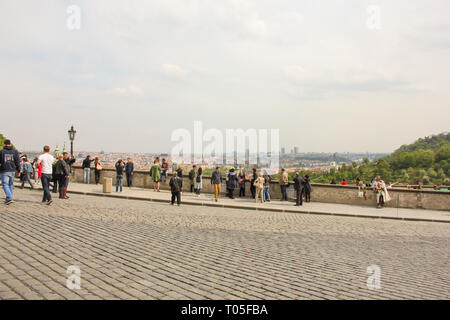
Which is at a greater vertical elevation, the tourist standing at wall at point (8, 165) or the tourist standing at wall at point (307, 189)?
the tourist standing at wall at point (8, 165)

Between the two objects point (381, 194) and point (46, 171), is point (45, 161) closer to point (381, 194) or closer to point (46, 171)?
point (46, 171)

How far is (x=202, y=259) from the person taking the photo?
658 cm

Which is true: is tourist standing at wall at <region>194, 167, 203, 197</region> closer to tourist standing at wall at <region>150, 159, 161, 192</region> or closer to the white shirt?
tourist standing at wall at <region>150, 159, 161, 192</region>

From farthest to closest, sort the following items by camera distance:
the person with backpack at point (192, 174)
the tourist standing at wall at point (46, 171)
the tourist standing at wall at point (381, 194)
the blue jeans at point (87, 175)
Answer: the blue jeans at point (87, 175), the person with backpack at point (192, 174), the tourist standing at wall at point (381, 194), the tourist standing at wall at point (46, 171)

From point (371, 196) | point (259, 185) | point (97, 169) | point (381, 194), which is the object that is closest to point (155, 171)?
point (97, 169)

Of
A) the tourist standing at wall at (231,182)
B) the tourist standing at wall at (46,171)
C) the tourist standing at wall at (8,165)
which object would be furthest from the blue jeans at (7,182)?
the tourist standing at wall at (231,182)

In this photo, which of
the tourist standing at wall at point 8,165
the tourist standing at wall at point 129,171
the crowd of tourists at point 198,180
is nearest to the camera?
the tourist standing at wall at point 8,165

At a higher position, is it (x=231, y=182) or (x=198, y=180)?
(x=198, y=180)

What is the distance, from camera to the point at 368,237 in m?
10.3

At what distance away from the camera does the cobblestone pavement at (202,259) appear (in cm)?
492

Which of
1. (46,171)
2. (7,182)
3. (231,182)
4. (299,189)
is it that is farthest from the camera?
(231,182)

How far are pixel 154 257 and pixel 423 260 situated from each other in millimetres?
5263

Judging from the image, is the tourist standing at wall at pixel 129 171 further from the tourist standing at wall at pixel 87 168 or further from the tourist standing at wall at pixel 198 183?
the tourist standing at wall at pixel 198 183

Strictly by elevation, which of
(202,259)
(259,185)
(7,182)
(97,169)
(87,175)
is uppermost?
(97,169)
